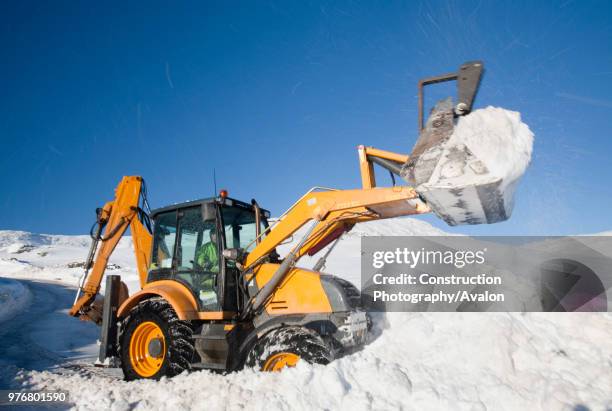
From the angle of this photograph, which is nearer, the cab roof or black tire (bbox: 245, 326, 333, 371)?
black tire (bbox: 245, 326, 333, 371)

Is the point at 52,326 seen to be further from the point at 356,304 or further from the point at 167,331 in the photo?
the point at 356,304

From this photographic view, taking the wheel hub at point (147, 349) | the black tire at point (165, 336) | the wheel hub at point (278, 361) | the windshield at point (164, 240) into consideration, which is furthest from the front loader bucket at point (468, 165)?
the wheel hub at point (147, 349)

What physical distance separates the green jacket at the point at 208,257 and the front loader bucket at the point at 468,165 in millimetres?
2571

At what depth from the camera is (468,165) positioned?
310 cm

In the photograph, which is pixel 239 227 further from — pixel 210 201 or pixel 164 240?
pixel 164 240

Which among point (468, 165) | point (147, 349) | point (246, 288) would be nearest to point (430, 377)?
point (468, 165)

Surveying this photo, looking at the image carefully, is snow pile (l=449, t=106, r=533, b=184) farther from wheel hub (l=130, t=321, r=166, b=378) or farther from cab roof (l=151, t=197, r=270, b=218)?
wheel hub (l=130, t=321, r=166, b=378)

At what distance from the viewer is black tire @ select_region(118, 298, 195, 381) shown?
185 inches

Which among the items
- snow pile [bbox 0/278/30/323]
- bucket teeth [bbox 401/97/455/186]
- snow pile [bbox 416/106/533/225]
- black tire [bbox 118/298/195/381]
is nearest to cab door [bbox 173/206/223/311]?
black tire [bbox 118/298/195/381]

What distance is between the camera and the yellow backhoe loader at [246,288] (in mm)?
4109

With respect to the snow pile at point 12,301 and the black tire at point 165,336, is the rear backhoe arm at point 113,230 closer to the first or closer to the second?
the black tire at point 165,336

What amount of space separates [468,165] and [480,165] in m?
0.08

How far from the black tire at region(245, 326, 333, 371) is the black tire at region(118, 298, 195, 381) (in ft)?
2.52

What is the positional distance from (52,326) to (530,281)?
34.4 feet
